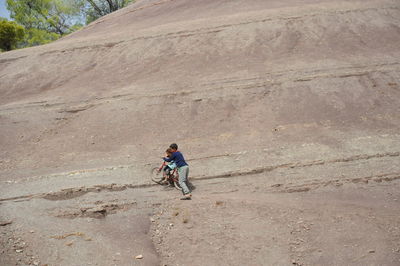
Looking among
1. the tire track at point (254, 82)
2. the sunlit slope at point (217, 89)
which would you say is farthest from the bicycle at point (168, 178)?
the tire track at point (254, 82)

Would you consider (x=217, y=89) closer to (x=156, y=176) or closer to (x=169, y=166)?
(x=156, y=176)

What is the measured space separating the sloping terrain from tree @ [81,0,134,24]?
25.1m

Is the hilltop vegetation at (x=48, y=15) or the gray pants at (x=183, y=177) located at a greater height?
the hilltop vegetation at (x=48, y=15)

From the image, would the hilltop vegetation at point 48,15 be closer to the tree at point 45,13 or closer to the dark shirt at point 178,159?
the tree at point 45,13

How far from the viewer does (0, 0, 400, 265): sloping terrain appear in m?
7.98

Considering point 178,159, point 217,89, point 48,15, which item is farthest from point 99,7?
point 178,159

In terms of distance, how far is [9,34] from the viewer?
34.4m

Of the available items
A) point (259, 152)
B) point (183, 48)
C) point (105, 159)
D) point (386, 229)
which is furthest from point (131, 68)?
point (386, 229)

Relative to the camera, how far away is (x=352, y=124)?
13695 millimetres

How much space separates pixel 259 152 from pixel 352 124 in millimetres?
4605

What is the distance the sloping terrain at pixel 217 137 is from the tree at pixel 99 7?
2512 centimetres

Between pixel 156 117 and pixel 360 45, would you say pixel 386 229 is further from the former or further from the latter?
pixel 360 45

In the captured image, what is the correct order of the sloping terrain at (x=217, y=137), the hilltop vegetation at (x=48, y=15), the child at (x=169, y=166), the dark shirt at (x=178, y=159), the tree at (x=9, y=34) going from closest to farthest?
the sloping terrain at (x=217, y=137), the dark shirt at (x=178, y=159), the child at (x=169, y=166), the tree at (x=9, y=34), the hilltop vegetation at (x=48, y=15)

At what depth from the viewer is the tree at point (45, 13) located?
140ft
